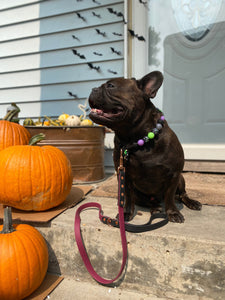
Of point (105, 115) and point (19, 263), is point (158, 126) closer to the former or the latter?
point (105, 115)

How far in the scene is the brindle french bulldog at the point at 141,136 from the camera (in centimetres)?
140

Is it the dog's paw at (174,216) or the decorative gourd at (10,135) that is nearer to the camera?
the dog's paw at (174,216)

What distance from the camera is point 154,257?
4.48 feet

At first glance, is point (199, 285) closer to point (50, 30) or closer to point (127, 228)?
point (127, 228)

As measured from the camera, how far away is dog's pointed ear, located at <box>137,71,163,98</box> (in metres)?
1.44

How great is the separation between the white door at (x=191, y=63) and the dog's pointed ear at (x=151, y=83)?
2.08 m

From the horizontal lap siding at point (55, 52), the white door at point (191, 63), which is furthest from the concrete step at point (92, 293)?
the horizontal lap siding at point (55, 52)

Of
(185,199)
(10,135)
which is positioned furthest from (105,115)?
(10,135)

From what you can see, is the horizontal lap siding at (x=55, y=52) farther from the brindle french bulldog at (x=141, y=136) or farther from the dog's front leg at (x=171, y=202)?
the dog's front leg at (x=171, y=202)

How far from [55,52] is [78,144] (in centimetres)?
203

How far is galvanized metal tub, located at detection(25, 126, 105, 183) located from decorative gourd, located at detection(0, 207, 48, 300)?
62.0 inches

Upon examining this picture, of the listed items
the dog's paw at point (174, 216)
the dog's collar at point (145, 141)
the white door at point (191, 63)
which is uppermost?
the white door at point (191, 63)

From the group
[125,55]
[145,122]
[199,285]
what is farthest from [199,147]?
[199,285]

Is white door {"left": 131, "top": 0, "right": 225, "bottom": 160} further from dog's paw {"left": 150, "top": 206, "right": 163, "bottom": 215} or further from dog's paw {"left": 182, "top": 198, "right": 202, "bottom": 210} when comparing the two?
dog's paw {"left": 150, "top": 206, "right": 163, "bottom": 215}
